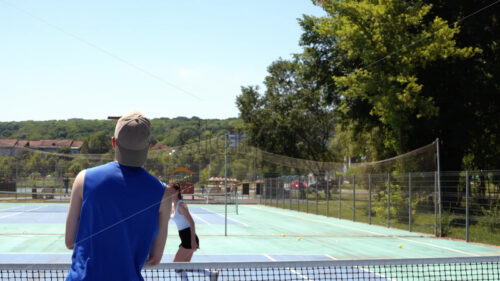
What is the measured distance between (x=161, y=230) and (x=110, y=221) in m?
0.28

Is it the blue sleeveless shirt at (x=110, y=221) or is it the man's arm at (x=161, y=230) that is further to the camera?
the man's arm at (x=161, y=230)

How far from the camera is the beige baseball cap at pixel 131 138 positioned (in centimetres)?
250

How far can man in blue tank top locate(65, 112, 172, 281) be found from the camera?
2.48m

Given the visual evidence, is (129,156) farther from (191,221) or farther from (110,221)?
(191,221)

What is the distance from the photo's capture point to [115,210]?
2500mm

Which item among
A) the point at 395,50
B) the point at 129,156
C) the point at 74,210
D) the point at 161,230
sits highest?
the point at 395,50

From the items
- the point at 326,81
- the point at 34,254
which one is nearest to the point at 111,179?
the point at 34,254

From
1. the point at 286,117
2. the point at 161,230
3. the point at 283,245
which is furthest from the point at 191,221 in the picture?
the point at 286,117

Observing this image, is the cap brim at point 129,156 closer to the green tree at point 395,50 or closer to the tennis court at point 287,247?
the tennis court at point 287,247

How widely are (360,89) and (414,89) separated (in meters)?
2.60

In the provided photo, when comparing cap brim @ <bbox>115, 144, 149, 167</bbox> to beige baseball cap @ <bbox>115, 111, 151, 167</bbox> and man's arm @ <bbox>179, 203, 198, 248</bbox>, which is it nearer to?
beige baseball cap @ <bbox>115, 111, 151, 167</bbox>

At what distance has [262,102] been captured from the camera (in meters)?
61.2

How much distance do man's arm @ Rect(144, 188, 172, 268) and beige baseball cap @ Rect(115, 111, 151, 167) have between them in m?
0.21

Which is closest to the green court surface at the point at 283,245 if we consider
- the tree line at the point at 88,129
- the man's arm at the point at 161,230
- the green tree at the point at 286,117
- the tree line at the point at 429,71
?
the tree line at the point at 88,129
